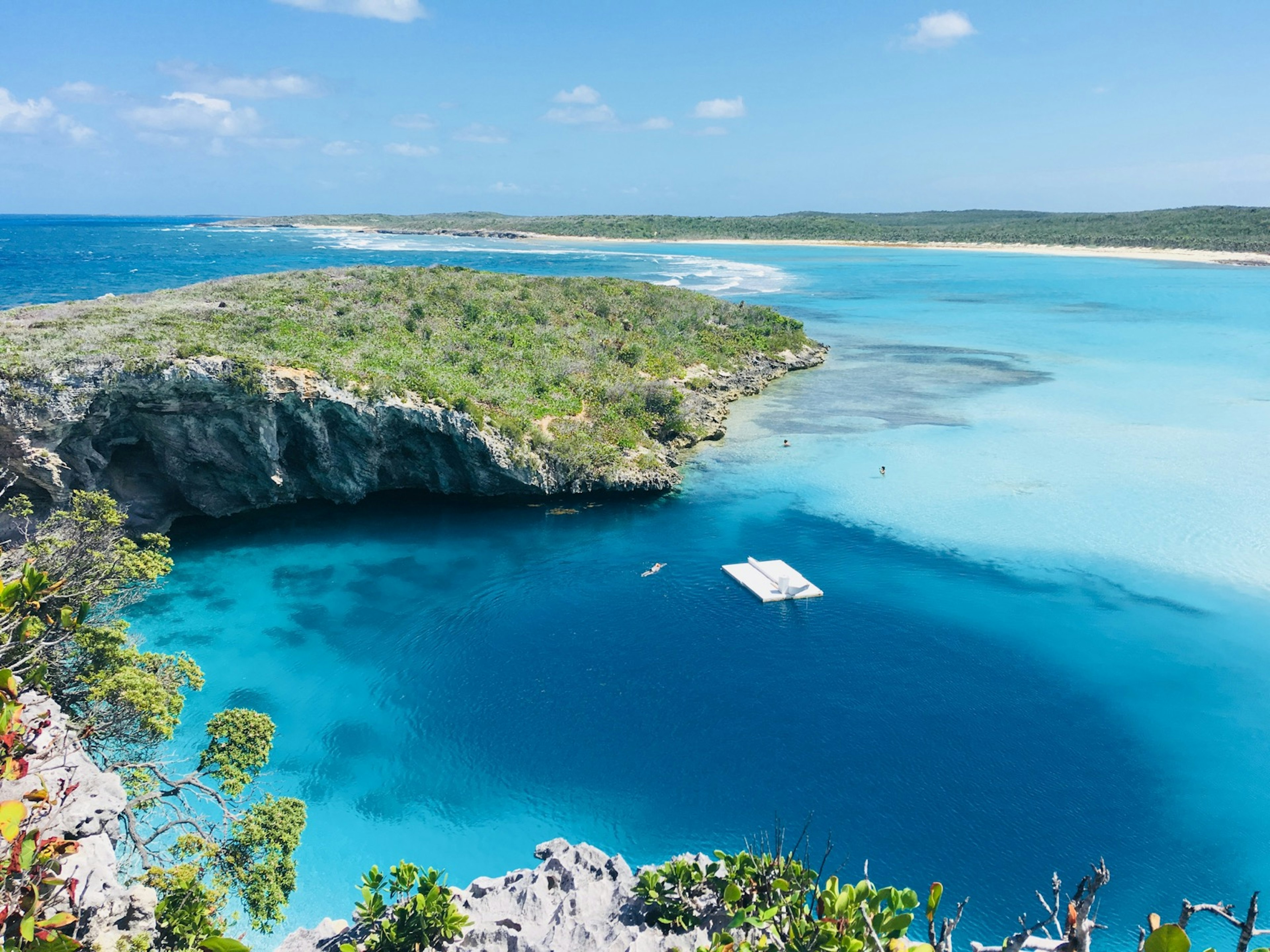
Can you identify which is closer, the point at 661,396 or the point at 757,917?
the point at 757,917

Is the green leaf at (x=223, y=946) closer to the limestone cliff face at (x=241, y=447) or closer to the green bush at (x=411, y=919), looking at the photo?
the green bush at (x=411, y=919)

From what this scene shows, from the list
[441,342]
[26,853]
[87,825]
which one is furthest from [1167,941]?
[441,342]

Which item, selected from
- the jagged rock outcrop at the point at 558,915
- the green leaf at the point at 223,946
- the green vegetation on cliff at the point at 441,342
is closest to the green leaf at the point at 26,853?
the green leaf at the point at 223,946

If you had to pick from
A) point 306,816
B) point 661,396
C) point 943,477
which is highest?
point 661,396

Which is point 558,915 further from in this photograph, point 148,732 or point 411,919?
point 148,732

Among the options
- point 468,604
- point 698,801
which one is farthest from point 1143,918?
point 468,604

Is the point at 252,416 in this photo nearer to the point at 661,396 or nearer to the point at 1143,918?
the point at 661,396

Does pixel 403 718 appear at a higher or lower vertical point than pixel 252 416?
lower
